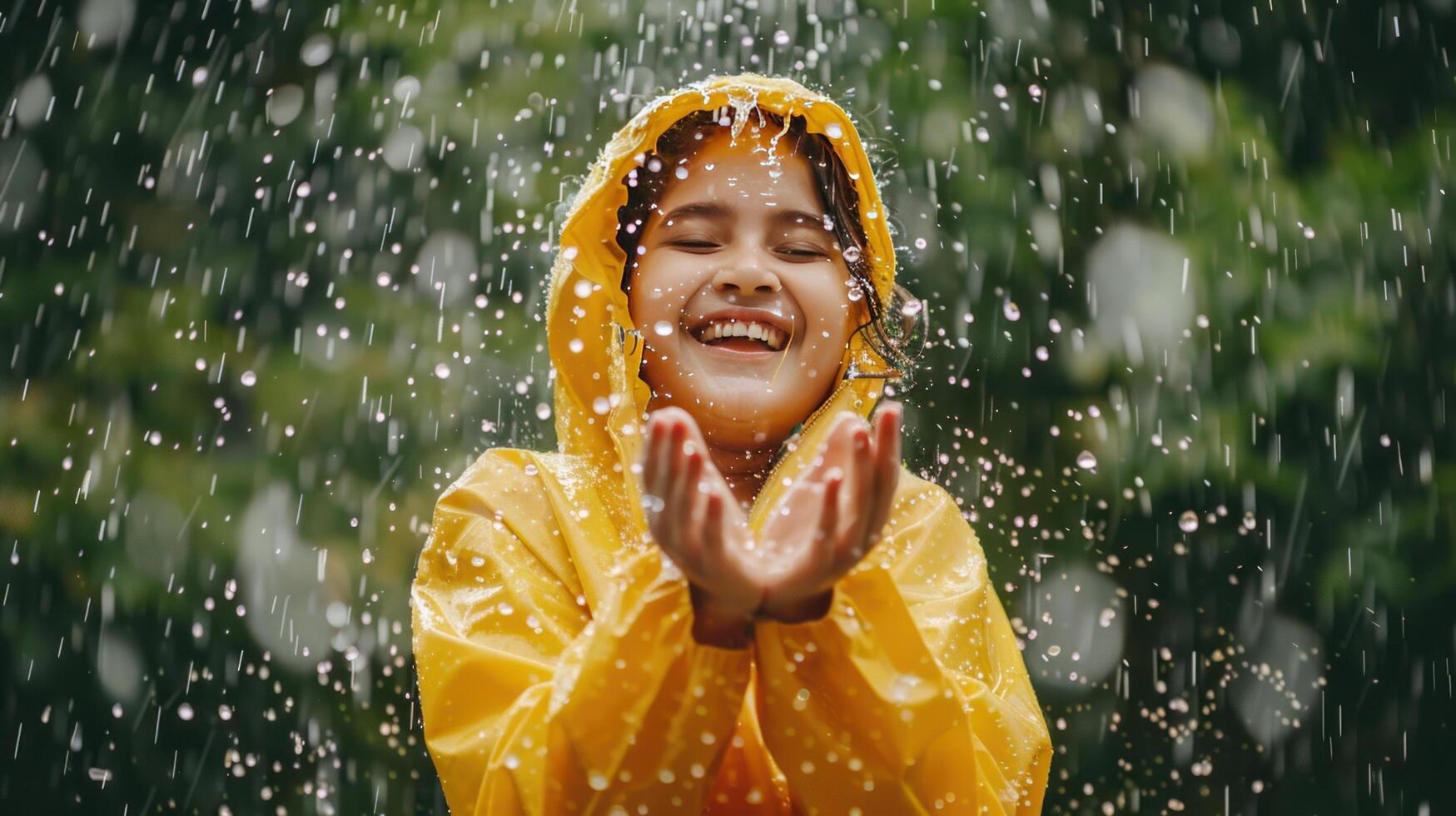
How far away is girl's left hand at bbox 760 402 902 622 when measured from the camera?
1414 mm

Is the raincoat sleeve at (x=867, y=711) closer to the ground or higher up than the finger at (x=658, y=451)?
closer to the ground

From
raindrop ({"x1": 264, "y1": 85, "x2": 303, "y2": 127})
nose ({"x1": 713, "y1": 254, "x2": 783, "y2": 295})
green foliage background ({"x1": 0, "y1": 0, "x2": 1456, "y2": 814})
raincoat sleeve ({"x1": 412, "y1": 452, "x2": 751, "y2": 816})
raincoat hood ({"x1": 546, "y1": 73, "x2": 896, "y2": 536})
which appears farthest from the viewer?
raindrop ({"x1": 264, "y1": 85, "x2": 303, "y2": 127})

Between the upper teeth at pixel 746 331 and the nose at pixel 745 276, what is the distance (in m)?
0.06

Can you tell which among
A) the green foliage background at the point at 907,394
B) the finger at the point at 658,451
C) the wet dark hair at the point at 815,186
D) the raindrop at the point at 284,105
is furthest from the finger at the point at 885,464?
the raindrop at the point at 284,105

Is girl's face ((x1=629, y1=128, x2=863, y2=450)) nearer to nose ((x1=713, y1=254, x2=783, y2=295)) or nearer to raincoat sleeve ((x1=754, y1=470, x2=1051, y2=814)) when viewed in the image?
nose ((x1=713, y1=254, x2=783, y2=295))

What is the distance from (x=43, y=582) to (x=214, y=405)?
88cm

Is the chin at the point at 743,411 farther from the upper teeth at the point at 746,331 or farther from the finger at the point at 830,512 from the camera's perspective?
the finger at the point at 830,512

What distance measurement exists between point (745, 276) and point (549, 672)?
2.65ft

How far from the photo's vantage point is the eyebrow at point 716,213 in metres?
2.32

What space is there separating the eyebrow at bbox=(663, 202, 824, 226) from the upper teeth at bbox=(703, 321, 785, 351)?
0.22 metres

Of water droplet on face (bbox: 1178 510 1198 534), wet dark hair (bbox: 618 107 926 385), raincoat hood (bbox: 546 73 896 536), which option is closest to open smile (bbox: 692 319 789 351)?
raincoat hood (bbox: 546 73 896 536)

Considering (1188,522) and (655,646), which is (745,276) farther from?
(1188,522)

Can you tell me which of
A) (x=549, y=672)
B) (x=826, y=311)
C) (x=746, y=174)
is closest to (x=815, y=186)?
(x=746, y=174)

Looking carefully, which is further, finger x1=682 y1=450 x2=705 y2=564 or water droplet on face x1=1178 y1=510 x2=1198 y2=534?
water droplet on face x1=1178 y1=510 x2=1198 y2=534
